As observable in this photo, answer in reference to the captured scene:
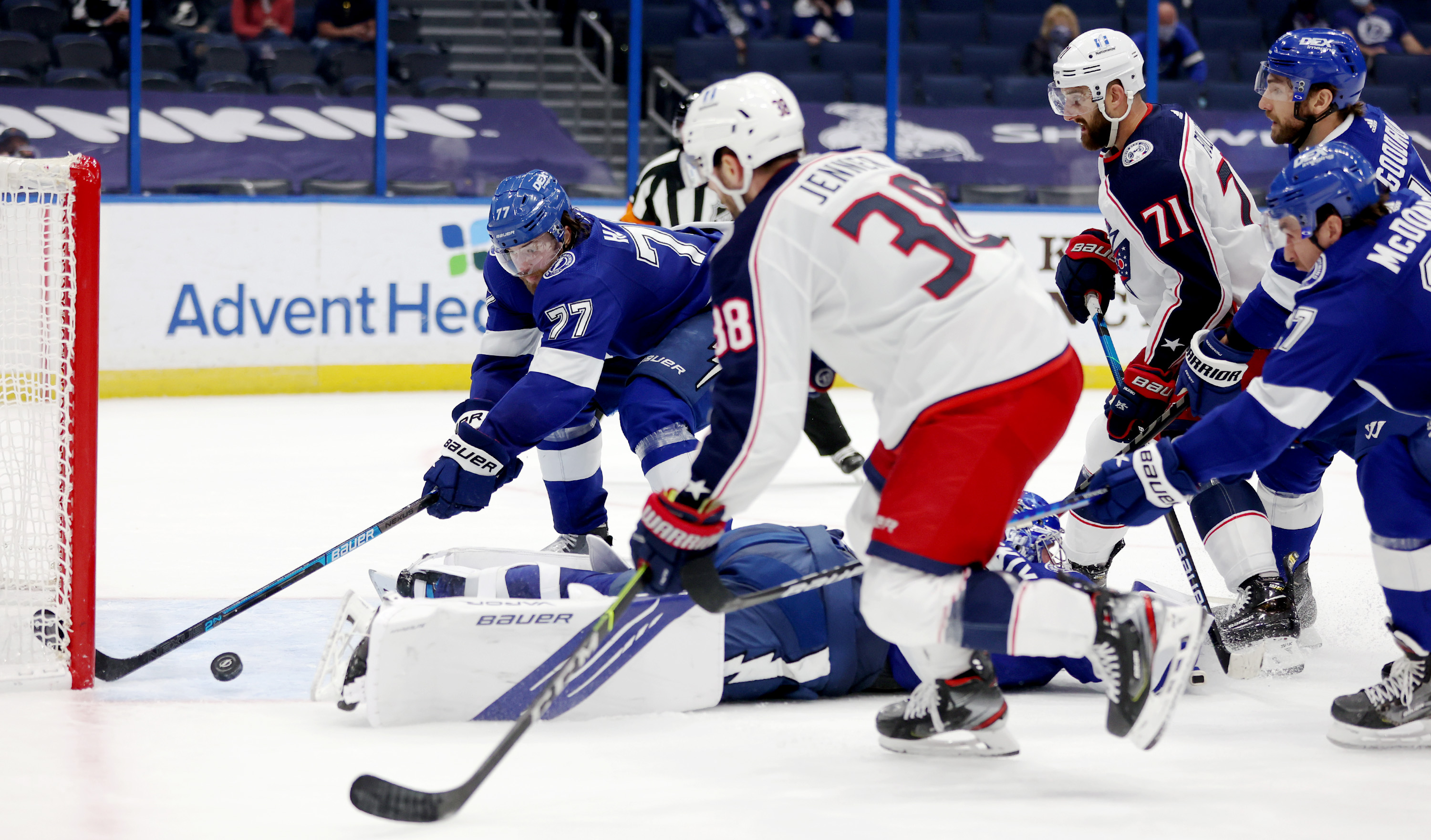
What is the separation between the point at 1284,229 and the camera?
2549mm

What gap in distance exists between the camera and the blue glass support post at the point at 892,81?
8328 mm

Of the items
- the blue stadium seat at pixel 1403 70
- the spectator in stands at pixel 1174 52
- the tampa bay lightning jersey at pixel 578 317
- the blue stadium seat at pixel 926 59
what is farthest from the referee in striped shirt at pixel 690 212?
the blue stadium seat at pixel 1403 70

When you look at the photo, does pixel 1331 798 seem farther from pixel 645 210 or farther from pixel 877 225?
pixel 645 210

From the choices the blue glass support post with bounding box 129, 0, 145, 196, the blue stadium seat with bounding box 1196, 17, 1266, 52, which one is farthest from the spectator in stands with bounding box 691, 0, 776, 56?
the blue glass support post with bounding box 129, 0, 145, 196

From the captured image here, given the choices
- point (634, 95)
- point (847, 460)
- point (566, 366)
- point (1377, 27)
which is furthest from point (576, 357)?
point (1377, 27)

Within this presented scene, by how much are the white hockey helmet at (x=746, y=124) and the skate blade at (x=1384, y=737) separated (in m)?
1.30

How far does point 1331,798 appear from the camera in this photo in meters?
2.25

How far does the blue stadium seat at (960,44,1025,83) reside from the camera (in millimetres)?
8625

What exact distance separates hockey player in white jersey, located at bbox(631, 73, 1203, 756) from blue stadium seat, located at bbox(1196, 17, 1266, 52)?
7696 mm

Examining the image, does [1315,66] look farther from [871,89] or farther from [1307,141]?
[871,89]

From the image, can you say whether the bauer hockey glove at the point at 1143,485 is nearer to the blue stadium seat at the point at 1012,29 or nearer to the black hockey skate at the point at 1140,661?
the black hockey skate at the point at 1140,661

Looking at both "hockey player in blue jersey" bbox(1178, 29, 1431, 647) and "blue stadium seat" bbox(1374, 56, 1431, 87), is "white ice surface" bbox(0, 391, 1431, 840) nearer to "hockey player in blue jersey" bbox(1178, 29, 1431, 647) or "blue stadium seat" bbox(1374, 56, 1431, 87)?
"hockey player in blue jersey" bbox(1178, 29, 1431, 647)

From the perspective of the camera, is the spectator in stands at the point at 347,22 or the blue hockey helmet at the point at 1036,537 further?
the spectator in stands at the point at 347,22

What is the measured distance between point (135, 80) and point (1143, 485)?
576 cm
